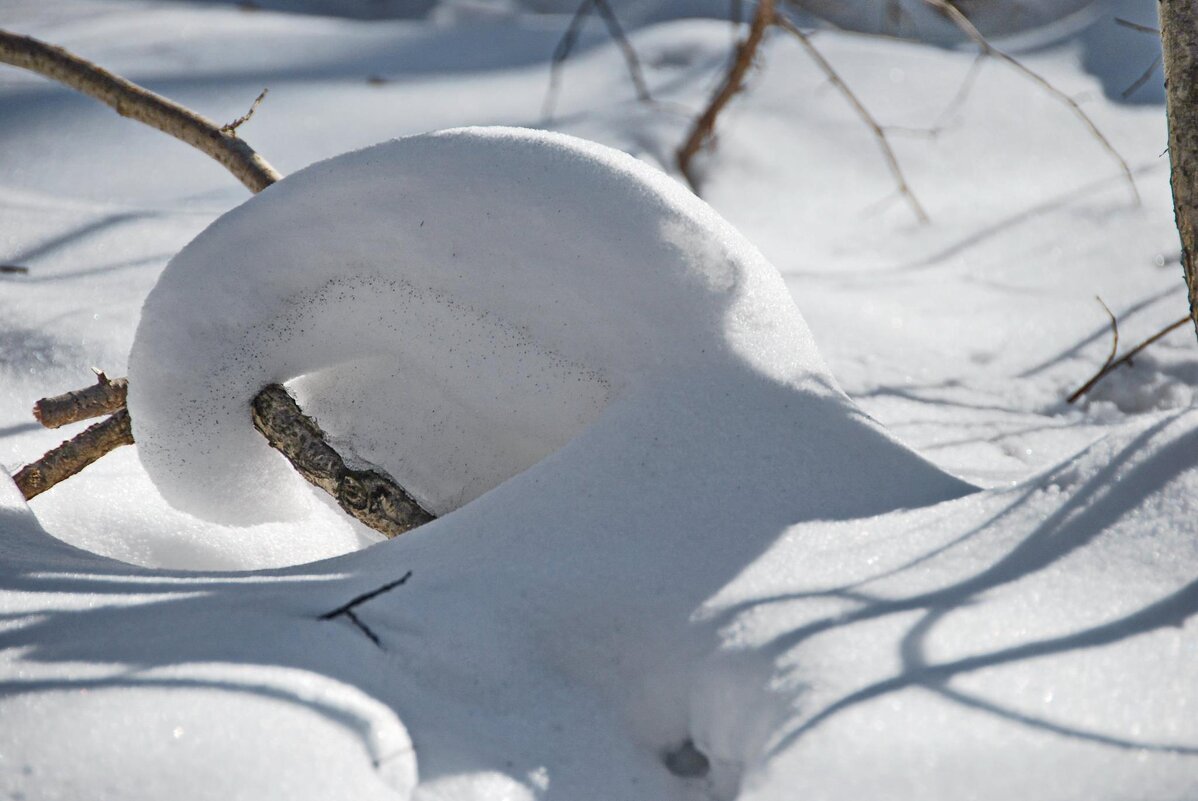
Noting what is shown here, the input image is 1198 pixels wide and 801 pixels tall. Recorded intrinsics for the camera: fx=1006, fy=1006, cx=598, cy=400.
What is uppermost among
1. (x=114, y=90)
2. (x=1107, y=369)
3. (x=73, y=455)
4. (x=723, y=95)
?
(x=114, y=90)

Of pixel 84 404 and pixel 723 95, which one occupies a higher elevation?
pixel 84 404

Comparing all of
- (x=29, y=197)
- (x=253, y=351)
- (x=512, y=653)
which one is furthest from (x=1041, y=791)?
(x=29, y=197)

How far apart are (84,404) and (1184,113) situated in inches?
64.2

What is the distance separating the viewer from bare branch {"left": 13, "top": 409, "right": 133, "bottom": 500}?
151cm

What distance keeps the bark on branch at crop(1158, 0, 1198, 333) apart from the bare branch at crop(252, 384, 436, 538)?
1.05 m

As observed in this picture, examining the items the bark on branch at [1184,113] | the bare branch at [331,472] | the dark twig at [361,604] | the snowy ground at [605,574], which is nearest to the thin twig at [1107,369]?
the snowy ground at [605,574]

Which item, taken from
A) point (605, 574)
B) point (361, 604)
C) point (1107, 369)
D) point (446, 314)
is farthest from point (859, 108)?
point (361, 604)

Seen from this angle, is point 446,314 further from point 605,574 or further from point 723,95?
point 723,95

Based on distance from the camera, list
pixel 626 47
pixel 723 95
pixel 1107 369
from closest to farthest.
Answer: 1. pixel 1107 369
2. pixel 626 47
3. pixel 723 95

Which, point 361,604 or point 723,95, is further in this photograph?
point 723,95

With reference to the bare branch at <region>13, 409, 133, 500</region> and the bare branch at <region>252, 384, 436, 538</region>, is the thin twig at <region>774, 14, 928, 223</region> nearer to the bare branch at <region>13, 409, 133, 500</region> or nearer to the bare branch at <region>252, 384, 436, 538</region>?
the bare branch at <region>252, 384, 436, 538</region>

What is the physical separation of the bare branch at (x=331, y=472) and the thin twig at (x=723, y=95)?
83.4 inches

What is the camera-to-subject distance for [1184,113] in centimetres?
121

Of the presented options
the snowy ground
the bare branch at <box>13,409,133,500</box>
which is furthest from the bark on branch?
the bare branch at <box>13,409,133,500</box>
